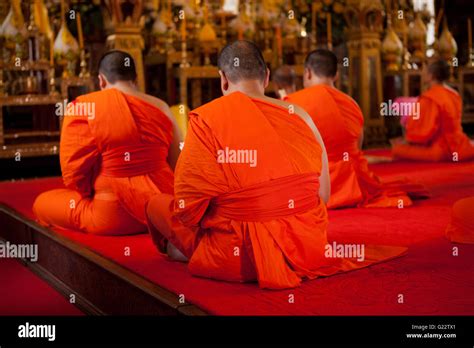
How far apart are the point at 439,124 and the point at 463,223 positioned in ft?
10.8

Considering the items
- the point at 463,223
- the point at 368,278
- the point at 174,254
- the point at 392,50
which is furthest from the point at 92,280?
the point at 392,50

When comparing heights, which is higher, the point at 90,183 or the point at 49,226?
the point at 90,183

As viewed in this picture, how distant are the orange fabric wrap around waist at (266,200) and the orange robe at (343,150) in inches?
66.6

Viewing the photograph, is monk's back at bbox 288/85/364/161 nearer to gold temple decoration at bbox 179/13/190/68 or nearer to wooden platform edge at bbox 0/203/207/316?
wooden platform edge at bbox 0/203/207/316

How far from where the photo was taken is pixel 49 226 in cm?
446

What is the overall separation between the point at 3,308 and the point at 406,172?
385 cm

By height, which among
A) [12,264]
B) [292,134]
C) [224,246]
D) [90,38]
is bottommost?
[12,264]

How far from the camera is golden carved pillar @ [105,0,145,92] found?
23.5ft

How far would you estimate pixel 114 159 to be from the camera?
411 centimetres

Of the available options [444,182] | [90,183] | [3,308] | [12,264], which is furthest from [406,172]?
[3,308]

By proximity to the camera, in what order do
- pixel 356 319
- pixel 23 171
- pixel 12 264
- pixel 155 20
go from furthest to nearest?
pixel 155 20
pixel 23 171
pixel 12 264
pixel 356 319

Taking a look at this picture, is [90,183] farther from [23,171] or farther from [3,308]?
[23,171]

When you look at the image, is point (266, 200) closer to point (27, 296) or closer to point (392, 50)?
point (27, 296)

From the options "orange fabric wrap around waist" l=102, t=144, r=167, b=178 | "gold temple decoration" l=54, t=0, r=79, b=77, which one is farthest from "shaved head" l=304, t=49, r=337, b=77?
"gold temple decoration" l=54, t=0, r=79, b=77
